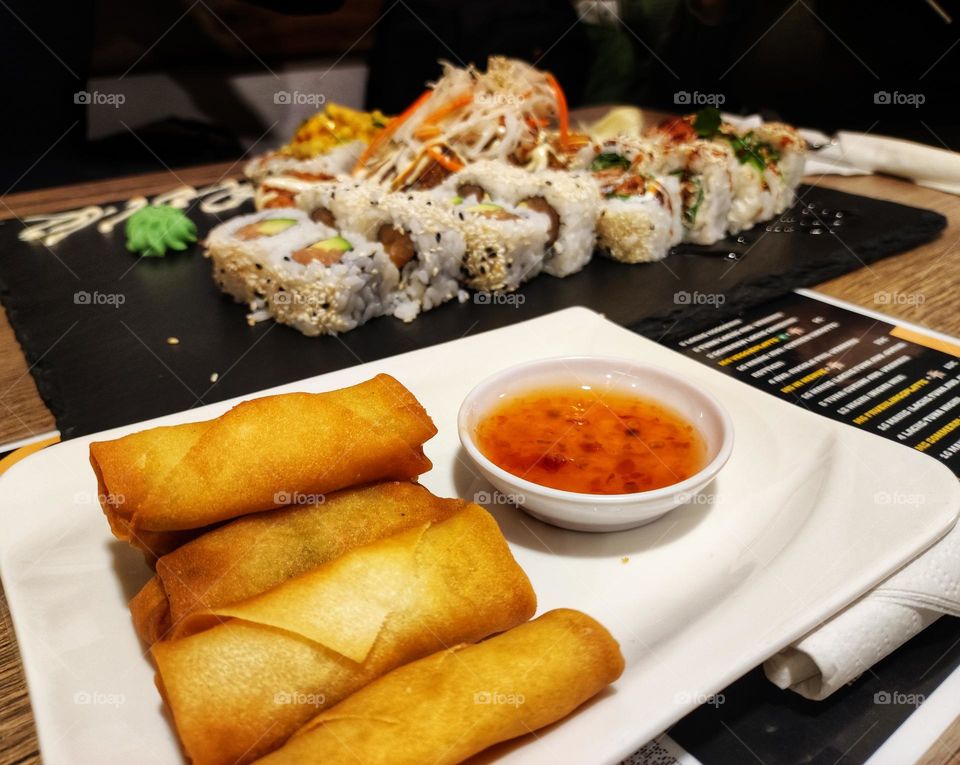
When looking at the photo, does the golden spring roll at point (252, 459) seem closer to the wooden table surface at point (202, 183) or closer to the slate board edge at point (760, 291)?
the wooden table surface at point (202, 183)

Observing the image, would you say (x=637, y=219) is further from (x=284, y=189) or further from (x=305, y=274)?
(x=284, y=189)

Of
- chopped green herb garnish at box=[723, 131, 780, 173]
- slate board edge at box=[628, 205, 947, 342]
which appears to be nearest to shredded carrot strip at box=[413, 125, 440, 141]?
chopped green herb garnish at box=[723, 131, 780, 173]

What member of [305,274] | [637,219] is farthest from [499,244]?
[305,274]

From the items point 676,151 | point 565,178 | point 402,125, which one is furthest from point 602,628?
point 402,125

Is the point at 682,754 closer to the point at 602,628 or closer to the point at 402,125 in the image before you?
the point at 602,628

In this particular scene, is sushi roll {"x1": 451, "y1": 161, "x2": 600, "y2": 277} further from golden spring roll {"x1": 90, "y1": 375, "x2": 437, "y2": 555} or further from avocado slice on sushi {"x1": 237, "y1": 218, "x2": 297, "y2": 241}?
golden spring roll {"x1": 90, "y1": 375, "x2": 437, "y2": 555}

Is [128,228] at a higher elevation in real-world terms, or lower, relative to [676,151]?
lower

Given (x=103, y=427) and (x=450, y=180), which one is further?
(x=450, y=180)
